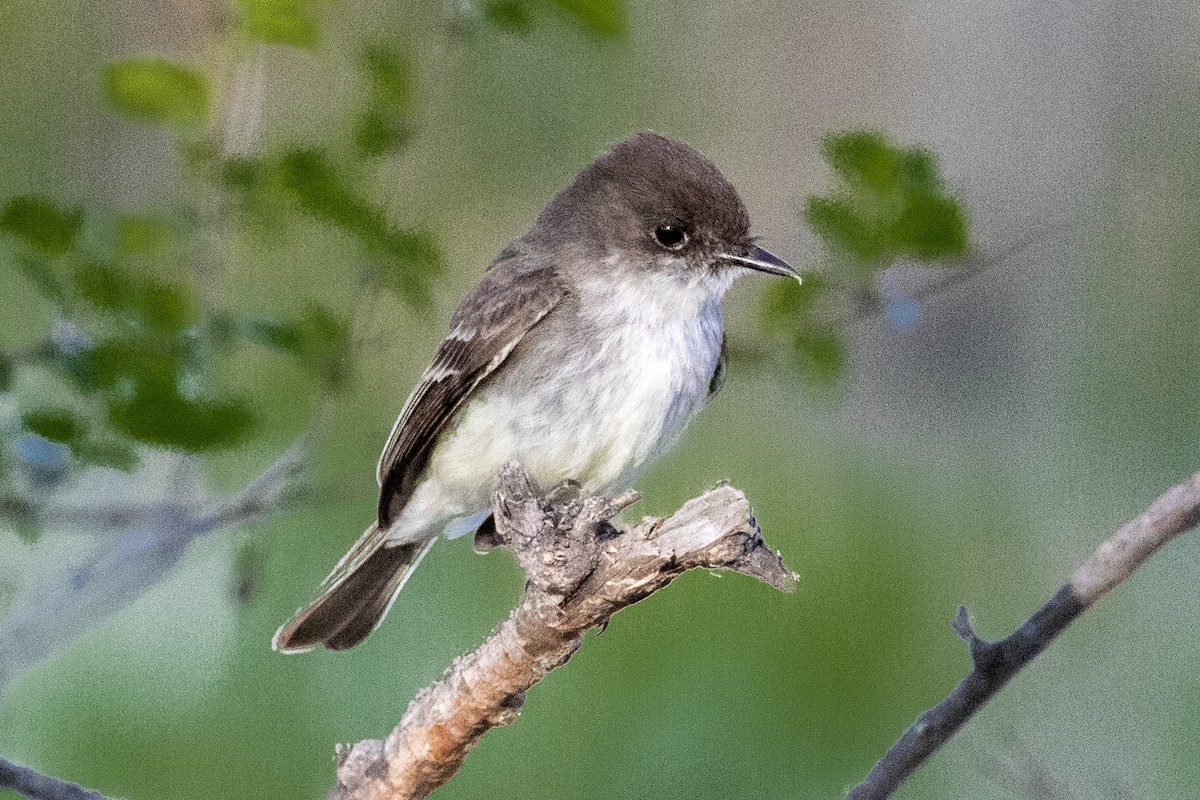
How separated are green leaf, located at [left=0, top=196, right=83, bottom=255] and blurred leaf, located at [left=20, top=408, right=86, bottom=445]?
0.53 ft

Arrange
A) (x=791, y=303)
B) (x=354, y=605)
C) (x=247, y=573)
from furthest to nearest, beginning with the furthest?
(x=354, y=605) → (x=247, y=573) → (x=791, y=303)

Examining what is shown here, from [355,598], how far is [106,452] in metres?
0.80

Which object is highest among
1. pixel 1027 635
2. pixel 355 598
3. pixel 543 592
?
pixel 355 598

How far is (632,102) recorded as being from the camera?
302cm

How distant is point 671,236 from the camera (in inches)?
85.9

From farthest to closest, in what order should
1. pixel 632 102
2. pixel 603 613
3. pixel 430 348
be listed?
pixel 632 102, pixel 430 348, pixel 603 613

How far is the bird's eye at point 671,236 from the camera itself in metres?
2.17

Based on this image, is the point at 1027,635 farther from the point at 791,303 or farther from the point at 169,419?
the point at 169,419

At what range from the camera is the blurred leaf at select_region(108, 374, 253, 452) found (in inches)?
59.9

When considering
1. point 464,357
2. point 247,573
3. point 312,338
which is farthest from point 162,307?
point 464,357

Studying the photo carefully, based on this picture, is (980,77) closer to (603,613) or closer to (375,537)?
(375,537)

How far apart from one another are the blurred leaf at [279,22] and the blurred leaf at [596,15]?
0.85 feet

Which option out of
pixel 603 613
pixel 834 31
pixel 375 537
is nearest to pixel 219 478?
pixel 375 537

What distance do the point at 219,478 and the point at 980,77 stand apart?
165 cm
